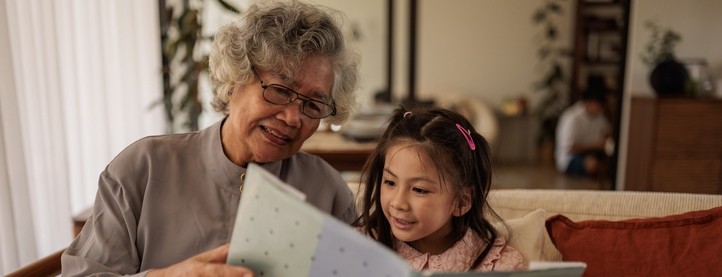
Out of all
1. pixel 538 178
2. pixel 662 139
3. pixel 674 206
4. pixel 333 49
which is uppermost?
pixel 333 49

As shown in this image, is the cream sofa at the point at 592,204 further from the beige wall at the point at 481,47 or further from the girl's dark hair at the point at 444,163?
the beige wall at the point at 481,47

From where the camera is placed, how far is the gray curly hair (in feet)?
3.78

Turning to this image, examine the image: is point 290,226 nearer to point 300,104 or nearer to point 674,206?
point 300,104

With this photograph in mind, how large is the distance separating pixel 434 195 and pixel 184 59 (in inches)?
83.9

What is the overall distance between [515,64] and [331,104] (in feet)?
17.7

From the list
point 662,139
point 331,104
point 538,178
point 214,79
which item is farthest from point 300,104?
point 538,178

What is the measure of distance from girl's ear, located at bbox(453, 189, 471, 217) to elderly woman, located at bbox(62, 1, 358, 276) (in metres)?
0.35

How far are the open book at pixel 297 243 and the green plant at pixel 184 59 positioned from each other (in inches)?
76.1

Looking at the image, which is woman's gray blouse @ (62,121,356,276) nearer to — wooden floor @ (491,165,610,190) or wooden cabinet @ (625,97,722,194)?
wooden cabinet @ (625,97,722,194)

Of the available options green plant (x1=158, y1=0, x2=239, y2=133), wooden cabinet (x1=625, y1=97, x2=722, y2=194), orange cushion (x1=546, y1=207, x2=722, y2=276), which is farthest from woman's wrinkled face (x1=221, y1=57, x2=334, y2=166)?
wooden cabinet (x1=625, y1=97, x2=722, y2=194)

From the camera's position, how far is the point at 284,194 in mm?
708

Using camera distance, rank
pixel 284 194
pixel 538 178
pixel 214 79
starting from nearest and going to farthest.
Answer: pixel 284 194 < pixel 214 79 < pixel 538 178

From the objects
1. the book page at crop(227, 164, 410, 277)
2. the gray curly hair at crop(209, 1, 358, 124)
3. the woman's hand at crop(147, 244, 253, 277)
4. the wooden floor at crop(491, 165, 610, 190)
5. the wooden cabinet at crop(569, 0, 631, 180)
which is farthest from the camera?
the wooden cabinet at crop(569, 0, 631, 180)

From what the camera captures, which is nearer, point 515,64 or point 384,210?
point 384,210
